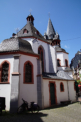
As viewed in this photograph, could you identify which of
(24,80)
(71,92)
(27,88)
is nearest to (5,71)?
(24,80)

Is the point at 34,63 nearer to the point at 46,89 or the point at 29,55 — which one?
the point at 29,55

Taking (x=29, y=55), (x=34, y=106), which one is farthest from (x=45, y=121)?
(x=29, y=55)

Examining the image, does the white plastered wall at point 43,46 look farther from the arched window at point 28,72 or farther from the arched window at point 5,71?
the arched window at point 5,71

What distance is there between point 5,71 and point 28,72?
96.4 inches

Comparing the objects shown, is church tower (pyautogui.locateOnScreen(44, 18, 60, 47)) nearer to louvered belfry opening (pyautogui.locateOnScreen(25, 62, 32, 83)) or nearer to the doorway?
the doorway

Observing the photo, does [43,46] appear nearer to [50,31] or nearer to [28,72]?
[28,72]

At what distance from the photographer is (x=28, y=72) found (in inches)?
426

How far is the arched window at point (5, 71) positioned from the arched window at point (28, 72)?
181cm

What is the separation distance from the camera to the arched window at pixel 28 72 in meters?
10.5

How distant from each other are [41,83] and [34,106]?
286 cm

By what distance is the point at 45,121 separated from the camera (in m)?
6.64

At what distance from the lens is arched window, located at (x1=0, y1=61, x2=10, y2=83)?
10148mm

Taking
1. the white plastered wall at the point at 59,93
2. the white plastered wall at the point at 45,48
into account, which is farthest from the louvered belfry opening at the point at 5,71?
the white plastered wall at the point at 45,48

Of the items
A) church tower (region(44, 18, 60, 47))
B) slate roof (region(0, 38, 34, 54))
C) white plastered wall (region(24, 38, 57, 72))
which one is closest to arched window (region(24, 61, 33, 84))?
slate roof (region(0, 38, 34, 54))
